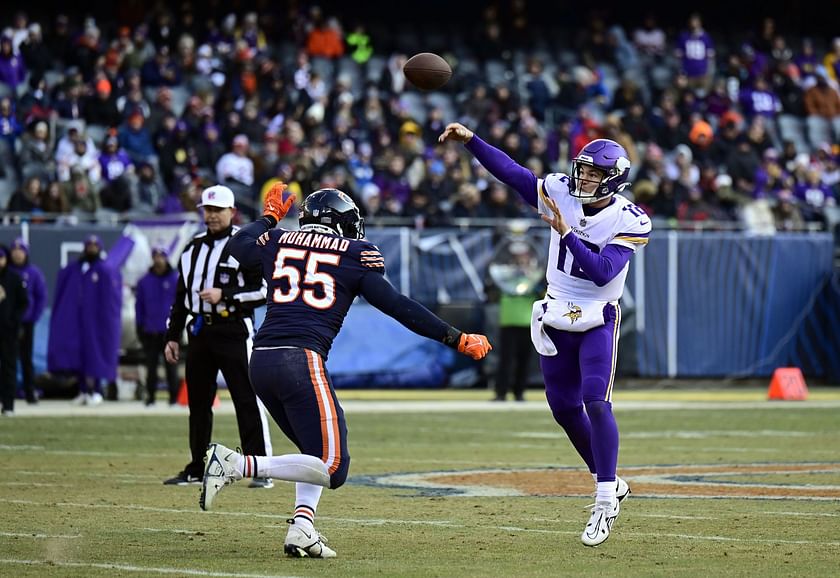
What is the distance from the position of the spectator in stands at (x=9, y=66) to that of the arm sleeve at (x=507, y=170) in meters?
14.9

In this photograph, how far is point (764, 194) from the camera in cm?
2444

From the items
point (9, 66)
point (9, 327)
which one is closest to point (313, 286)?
point (9, 327)

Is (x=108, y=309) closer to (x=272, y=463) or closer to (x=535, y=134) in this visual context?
(x=535, y=134)

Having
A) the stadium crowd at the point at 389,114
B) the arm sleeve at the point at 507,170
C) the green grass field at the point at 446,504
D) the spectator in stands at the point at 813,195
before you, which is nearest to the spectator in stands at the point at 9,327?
the green grass field at the point at 446,504

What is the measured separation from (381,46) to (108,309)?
10322mm

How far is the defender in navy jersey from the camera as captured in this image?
657cm

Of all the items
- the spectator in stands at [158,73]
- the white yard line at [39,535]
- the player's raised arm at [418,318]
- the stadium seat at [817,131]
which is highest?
the spectator in stands at [158,73]

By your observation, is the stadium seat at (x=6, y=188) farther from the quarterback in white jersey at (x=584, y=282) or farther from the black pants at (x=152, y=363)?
the quarterback in white jersey at (x=584, y=282)

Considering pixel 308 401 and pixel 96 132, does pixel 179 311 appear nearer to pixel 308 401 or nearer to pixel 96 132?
pixel 308 401

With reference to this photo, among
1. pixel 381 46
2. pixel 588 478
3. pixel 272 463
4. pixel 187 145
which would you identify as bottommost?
pixel 588 478

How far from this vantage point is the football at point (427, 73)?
26.6 feet

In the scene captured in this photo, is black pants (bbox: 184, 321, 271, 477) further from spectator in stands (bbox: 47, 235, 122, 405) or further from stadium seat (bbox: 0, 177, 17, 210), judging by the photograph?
stadium seat (bbox: 0, 177, 17, 210)

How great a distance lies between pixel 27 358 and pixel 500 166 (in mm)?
10342

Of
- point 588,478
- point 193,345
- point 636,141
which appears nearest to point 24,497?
point 193,345
